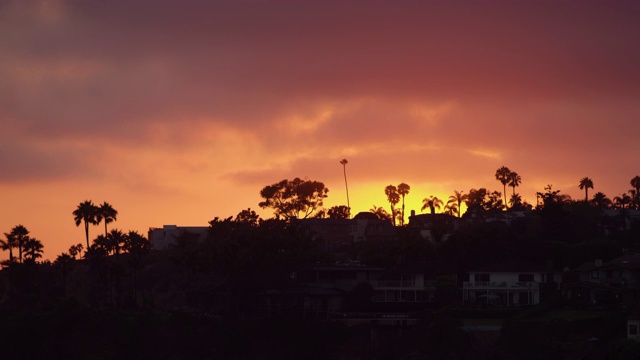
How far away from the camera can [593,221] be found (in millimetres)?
159750

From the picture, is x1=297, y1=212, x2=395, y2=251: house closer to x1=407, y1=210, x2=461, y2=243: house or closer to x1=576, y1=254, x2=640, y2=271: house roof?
x1=407, y1=210, x2=461, y2=243: house

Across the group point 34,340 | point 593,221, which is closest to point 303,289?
point 34,340

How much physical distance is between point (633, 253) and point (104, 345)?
2412 inches

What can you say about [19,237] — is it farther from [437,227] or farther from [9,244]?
[437,227]

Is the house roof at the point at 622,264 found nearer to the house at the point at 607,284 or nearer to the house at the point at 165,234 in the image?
the house at the point at 607,284

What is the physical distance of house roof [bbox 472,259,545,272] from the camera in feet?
394

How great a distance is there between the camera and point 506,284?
119812 millimetres

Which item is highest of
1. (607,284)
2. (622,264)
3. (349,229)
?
(349,229)

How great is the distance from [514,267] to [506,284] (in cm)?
212

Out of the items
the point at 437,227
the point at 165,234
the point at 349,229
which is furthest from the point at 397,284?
the point at 165,234

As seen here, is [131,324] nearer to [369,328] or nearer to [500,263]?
[369,328]

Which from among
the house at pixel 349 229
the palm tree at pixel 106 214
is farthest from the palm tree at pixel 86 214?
the house at pixel 349 229

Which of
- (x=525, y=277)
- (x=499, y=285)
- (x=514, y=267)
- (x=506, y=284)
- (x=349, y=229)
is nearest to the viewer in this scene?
(x=525, y=277)

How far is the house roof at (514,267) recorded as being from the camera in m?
120
